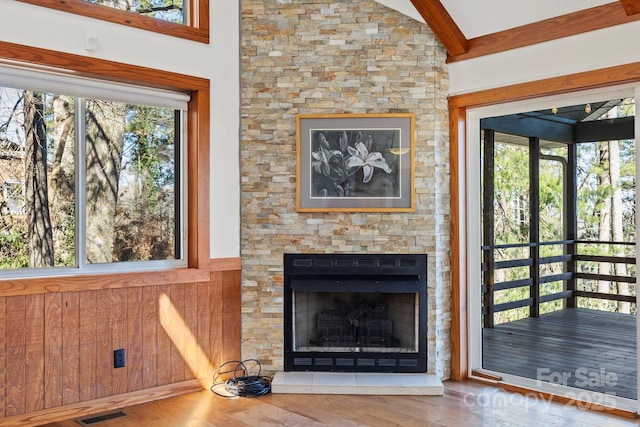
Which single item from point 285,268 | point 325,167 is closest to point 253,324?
point 285,268

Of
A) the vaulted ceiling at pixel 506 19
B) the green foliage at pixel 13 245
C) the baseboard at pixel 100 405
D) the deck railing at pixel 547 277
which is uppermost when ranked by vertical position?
the vaulted ceiling at pixel 506 19

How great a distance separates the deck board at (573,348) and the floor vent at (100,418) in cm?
261

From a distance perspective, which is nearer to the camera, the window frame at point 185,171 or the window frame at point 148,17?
the window frame at point 185,171

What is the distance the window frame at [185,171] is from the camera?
3307mm

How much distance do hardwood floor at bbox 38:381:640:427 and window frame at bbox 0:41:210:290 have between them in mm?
832

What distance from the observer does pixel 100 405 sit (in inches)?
141

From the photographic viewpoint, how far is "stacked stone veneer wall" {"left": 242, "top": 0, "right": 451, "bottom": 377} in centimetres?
411

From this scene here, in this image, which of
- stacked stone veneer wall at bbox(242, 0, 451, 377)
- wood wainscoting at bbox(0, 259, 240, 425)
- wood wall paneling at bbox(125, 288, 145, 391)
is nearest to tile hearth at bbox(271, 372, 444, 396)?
stacked stone veneer wall at bbox(242, 0, 451, 377)

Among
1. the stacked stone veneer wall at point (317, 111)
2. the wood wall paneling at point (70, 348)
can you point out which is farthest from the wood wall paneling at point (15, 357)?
the stacked stone veneer wall at point (317, 111)

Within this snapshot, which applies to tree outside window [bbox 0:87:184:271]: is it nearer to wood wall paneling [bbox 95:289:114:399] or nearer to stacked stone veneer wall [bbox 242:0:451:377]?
wood wall paneling [bbox 95:289:114:399]

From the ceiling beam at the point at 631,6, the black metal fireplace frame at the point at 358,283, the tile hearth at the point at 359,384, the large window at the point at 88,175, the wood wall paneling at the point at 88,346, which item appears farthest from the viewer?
the black metal fireplace frame at the point at 358,283

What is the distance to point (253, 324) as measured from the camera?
4152mm

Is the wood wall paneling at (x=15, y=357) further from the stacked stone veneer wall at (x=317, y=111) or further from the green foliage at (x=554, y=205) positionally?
the green foliage at (x=554, y=205)

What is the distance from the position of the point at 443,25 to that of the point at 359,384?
Result: 8.52ft
